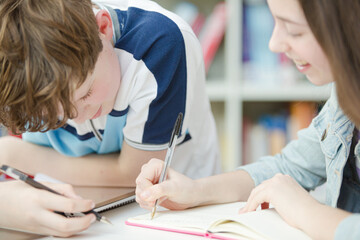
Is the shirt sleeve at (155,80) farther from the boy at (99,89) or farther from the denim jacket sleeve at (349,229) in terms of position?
the denim jacket sleeve at (349,229)

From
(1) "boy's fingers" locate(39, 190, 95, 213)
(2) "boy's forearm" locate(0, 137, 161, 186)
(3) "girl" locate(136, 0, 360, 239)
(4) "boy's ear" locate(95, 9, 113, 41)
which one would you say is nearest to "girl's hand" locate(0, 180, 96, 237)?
(1) "boy's fingers" locate(39, 190, 95, 213)

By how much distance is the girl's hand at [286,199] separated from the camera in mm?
715

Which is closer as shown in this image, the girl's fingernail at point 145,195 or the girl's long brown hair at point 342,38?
the girl's long brown hair at point 342,38

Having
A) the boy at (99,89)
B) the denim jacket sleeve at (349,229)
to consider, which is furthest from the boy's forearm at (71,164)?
the denim jacket sleeve at (349,229)

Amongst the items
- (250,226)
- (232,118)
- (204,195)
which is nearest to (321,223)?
(250,226)

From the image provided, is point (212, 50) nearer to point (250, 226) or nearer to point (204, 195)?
point (204, 195)

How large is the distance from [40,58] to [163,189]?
0.30 metres

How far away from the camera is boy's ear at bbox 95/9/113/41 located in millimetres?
982

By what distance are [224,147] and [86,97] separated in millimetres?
1433

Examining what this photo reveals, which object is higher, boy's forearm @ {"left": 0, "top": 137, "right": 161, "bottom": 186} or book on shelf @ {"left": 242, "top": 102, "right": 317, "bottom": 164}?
boy's forearm @ {"left": 0, "top": 137, "right": 161, "bottom": 186}

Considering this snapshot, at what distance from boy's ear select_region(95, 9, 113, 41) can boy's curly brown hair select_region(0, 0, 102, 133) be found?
0.36 feet

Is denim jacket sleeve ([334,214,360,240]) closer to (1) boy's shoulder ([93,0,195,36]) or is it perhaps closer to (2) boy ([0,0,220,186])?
(2) boy ([0,0,220,186])

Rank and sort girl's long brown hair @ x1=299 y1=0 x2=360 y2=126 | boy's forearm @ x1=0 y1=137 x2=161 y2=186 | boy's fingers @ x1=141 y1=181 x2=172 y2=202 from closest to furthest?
girl's long brown hair @ x1=299 y1=0 x2=360 y2=126
boy's fingers @ x1=141 y1=181 x2=172 y2=202
boy's forearm @ x1=0 y1=137 x2=161 y2=186

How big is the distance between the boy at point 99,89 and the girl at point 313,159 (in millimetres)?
156
